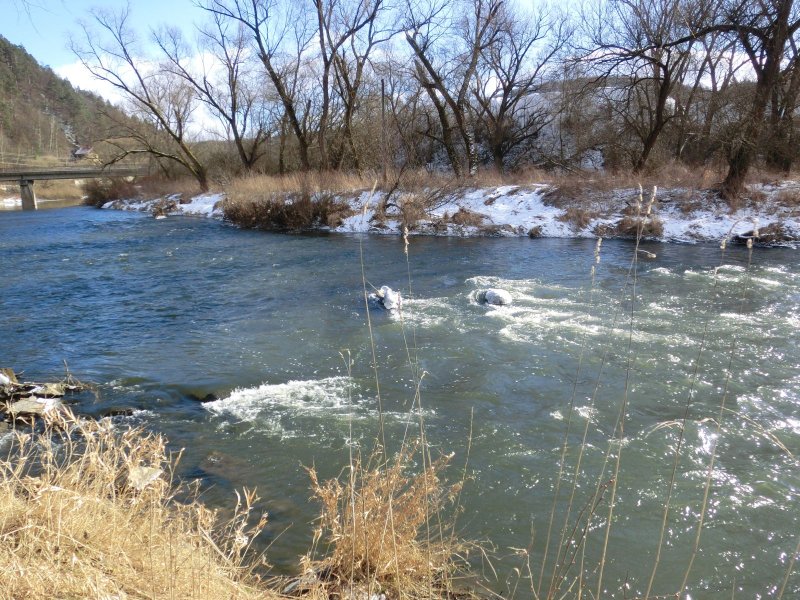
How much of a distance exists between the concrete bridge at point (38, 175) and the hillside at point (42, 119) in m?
16.5

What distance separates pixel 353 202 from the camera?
20078mm

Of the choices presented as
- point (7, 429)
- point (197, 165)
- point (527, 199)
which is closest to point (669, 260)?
point (527, 199)

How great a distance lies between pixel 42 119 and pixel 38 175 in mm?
47451

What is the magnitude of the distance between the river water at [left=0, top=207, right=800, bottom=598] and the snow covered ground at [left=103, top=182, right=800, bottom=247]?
10.6 feet

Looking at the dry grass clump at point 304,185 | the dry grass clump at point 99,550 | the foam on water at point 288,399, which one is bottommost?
the foam on water at point 288,399

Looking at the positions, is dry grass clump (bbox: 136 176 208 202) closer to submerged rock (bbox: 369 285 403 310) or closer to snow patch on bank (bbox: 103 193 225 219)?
snow patch on bank (bbox: 103 193 225 219)

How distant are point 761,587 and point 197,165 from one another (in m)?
31.5

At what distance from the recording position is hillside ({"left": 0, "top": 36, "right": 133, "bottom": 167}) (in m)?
59.4

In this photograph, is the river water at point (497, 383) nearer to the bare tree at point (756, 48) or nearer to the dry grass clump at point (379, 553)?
the dry grass clump at point (379, 553)

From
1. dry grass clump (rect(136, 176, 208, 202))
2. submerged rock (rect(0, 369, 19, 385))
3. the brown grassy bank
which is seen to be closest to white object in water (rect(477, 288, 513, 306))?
the brown grassy bank

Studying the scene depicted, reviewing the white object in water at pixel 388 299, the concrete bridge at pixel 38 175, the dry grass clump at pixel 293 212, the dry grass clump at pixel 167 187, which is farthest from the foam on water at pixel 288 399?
the concrete bridge at pixel 38 175

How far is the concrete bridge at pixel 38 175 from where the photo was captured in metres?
37.7

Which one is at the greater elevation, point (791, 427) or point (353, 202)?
point (353, 202)

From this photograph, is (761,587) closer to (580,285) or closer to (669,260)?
(580,285)
